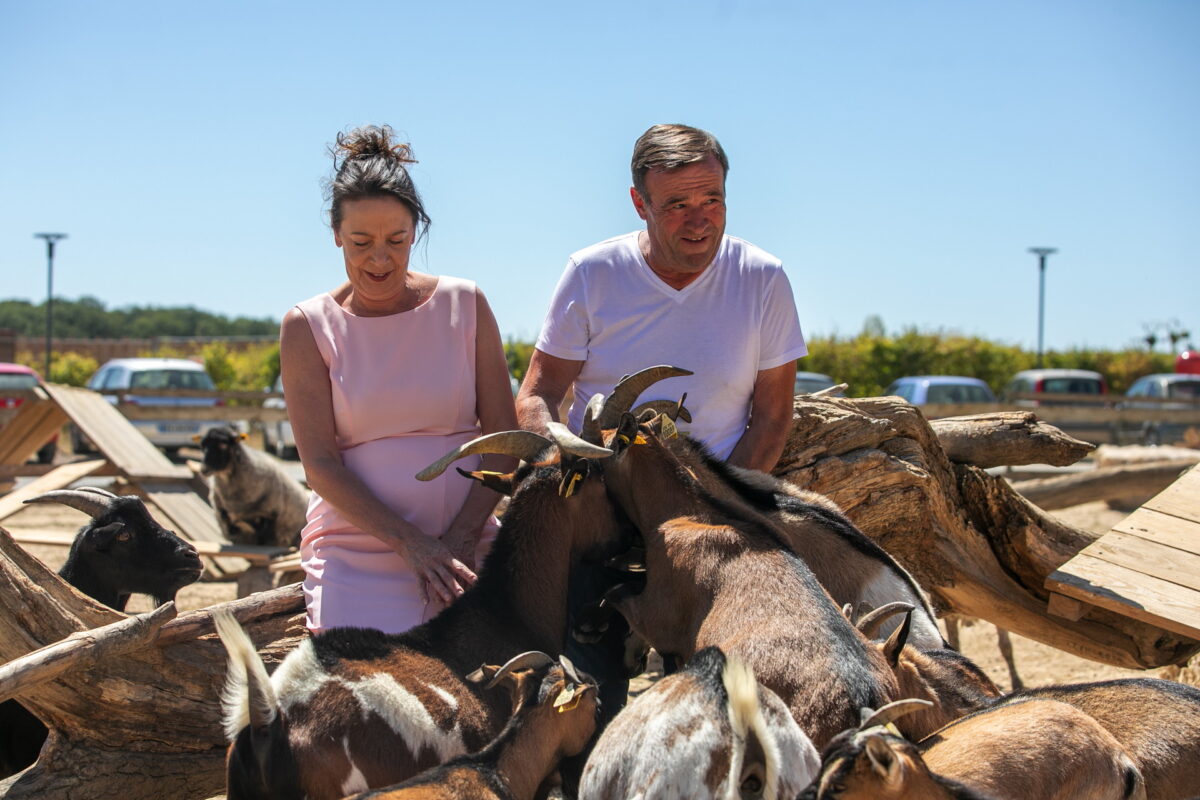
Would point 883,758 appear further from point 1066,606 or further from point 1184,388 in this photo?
point 1184,388

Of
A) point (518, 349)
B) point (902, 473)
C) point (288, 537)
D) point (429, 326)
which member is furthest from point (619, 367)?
point (518, 349)

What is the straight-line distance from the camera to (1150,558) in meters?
4.49

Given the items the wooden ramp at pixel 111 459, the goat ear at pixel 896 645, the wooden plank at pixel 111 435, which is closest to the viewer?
the goat ear at pixel 896 645

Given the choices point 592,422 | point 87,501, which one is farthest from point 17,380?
point 592,422

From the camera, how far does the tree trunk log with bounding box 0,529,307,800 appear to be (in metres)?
3.49

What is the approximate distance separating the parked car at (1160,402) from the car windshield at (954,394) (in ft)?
8.98

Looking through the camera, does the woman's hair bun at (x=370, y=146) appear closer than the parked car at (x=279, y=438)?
Yes

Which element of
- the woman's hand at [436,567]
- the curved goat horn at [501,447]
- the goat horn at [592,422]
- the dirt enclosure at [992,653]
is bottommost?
the dirt enclosure at [992,653]

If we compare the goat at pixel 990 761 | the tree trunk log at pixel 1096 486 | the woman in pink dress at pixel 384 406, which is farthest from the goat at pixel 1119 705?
the tree trunk log at pixel 1096 486

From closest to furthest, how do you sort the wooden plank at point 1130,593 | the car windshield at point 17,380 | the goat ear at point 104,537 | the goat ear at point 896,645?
the goat ear at point 896,645, the wooden plank at point 1130,593, the goat ear at point 104,537, the car windshield at point 17,380

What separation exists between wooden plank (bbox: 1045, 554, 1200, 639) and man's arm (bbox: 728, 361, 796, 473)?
4.33 ft

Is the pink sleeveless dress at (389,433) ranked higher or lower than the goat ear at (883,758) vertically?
higher

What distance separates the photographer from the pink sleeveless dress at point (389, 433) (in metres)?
3.72

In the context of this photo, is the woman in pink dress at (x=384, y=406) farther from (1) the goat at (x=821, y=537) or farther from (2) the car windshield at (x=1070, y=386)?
(2) the car windshield at (x=1070, y=386)
